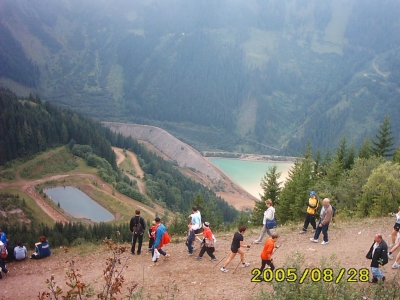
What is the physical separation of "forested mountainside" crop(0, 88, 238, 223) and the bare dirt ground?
2130 inches

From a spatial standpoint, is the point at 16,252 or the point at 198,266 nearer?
the point at 198,266

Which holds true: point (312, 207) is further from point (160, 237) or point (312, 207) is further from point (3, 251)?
point (3, 251)

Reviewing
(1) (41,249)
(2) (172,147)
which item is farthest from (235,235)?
(2) (172,147)

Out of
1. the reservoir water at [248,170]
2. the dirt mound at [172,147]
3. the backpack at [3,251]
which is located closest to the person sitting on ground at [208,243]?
the backpack at [3,251]

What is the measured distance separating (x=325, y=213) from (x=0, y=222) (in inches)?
1953

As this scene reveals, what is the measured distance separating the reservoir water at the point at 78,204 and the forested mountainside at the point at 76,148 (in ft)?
28.6

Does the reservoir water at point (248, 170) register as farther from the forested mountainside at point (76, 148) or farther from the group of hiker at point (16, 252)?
the group of hiker at point (16, 252)

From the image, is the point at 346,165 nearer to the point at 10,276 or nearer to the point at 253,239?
the point at 253,239

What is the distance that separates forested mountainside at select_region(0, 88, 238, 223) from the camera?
7938 centimetres

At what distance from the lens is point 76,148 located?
88.2 meters

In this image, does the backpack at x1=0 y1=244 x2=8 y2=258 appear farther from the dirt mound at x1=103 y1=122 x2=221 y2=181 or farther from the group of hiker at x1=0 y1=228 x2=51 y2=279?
the dirt mound at x1=103 y1=122 x2=221 y2=181

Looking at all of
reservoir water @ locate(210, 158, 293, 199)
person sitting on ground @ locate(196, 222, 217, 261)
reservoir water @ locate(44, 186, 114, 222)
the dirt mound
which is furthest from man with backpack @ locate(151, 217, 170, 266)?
the dirt mound

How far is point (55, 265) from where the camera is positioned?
1753 centimetres

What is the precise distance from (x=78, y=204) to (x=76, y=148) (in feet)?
84.5
